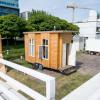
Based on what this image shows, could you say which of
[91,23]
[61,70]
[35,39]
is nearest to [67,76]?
[61,70]

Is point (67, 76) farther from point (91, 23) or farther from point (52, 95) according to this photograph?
point (91, 23)

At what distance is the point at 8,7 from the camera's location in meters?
52.3

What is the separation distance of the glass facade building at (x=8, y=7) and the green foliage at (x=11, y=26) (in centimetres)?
2852

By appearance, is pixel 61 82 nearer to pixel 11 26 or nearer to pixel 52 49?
pixel 52 49

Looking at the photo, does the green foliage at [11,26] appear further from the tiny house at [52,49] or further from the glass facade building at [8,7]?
the glass facade building at [8,7]

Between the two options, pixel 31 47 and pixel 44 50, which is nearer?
pixel 44 50

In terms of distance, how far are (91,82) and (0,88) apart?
1.64 metres

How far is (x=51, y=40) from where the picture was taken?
11.7m

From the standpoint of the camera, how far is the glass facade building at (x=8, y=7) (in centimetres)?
5091

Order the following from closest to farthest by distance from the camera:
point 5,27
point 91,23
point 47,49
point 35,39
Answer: point 47,49
point 35,39
point 5,27
point 91,23

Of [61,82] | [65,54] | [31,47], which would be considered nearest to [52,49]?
[65,54]

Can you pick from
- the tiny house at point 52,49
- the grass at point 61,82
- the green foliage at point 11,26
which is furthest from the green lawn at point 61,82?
the green foliage at point 11,26

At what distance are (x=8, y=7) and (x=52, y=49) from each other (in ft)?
146

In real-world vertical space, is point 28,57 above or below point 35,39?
below
